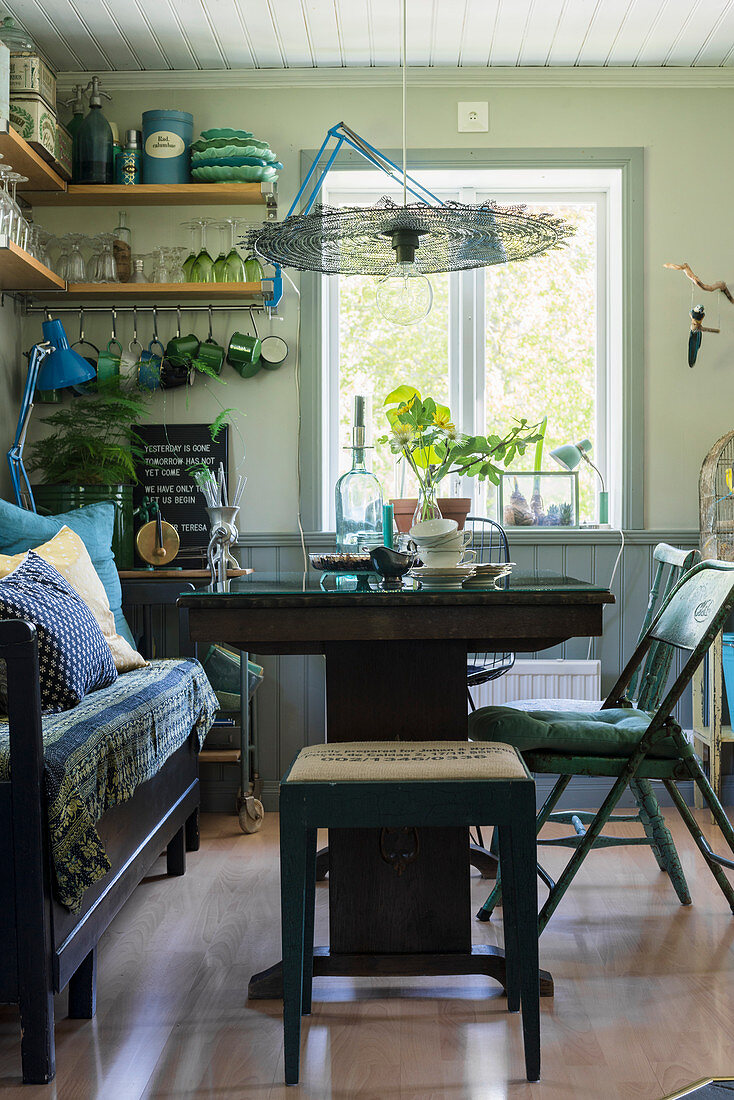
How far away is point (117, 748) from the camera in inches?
76.7

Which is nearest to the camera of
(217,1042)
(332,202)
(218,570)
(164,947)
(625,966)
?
(217,1042)

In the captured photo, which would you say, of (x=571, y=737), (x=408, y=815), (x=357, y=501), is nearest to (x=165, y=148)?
(x=357, y=501)

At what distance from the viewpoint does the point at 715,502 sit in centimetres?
347

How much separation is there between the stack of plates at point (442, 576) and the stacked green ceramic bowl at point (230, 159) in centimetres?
206

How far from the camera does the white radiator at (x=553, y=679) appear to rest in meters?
3.52

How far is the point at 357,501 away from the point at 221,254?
4.72ft

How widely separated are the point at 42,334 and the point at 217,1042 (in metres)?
2.65

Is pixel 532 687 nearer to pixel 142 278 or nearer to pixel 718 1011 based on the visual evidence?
pixel 718 1011

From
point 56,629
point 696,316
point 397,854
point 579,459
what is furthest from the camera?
point 579,459

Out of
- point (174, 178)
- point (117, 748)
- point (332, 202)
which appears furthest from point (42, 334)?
point (117, 748)

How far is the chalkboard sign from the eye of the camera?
11.8ft

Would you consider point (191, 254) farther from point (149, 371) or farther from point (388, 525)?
point (388, 525)

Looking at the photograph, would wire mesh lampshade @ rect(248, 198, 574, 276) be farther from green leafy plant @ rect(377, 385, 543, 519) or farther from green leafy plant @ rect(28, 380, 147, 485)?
green leafy plant @ rect(28, 380, 147, 485)

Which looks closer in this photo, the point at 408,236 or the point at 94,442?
the point at 408,236
